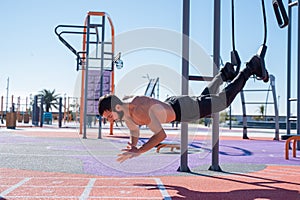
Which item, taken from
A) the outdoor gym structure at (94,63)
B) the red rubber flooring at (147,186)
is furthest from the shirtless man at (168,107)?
the outdoor gym structure at (94,63)

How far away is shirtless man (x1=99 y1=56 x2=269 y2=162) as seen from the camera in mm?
5168

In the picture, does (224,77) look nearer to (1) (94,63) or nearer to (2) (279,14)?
(2) (279,14)

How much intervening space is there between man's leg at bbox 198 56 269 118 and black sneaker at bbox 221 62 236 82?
335 millimetres

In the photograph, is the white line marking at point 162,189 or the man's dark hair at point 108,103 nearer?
the white line marking at point 162,189

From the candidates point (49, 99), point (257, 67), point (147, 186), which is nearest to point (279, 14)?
point (257, 67)

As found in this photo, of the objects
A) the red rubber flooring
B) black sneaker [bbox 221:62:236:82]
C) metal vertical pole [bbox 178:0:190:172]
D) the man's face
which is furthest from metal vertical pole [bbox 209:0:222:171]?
the man's face

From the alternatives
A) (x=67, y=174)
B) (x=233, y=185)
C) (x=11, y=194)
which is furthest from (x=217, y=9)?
(x=11, y=194)

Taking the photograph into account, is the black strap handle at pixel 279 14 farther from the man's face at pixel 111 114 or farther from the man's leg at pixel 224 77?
the man's face at pixel 111 114

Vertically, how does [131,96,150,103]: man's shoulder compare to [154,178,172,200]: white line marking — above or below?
above

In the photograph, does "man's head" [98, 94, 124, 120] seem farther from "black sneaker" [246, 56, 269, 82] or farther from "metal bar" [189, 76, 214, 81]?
"metal bar" [189, 76, 214, 81]

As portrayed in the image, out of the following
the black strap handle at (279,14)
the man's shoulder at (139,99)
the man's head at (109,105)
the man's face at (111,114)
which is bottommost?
the man's face at (111,114)

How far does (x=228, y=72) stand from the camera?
690 centimetres

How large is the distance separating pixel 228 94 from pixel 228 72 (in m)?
0.82

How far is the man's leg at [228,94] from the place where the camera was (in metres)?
6.13
